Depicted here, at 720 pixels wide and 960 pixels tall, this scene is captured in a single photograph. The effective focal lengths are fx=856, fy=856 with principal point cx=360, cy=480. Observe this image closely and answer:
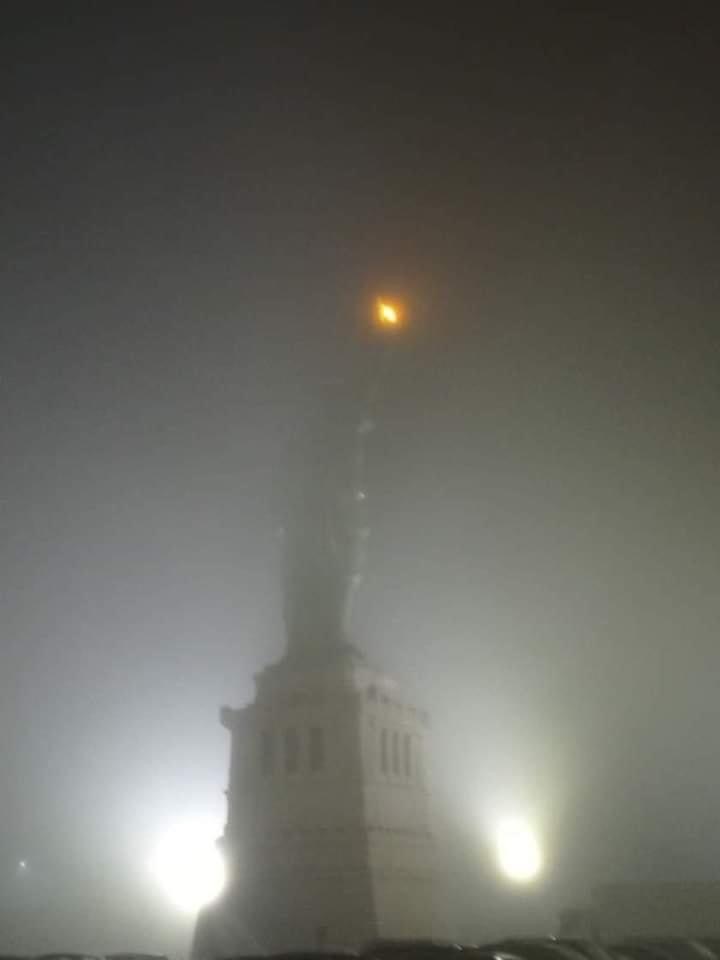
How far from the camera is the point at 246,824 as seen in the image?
51.2 m

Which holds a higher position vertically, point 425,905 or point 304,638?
point 304,638

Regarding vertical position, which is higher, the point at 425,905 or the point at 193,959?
the point at 425,905

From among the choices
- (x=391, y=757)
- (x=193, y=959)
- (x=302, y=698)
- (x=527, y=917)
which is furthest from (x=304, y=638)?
(x=527, y=917)

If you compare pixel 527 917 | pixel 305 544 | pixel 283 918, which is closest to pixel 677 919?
pixel 527 917

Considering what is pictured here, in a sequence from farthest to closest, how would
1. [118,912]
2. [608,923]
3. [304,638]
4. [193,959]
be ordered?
[118,912]
[304,638]
[608,923]
[193,959]

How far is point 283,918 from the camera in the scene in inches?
1828

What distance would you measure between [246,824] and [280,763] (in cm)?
418

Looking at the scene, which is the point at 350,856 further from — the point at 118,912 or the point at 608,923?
the point at 118,912

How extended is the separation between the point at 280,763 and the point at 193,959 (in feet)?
36.5

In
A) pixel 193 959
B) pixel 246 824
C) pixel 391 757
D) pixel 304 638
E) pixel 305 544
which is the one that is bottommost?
pixel 193 959

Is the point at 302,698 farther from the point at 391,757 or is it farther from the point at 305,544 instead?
the point at 305,544

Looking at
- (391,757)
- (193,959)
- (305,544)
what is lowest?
(193,959)

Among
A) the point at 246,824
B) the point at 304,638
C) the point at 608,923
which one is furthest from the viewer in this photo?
the point at 304,638

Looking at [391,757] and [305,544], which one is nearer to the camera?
[391,757]
